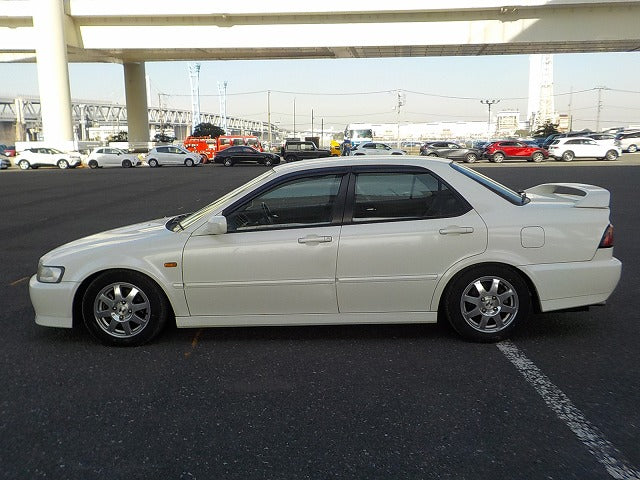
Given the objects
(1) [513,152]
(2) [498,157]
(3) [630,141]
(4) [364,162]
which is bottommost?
(2) [498,157]

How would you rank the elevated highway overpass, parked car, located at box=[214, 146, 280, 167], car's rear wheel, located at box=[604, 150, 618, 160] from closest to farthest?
the elevated highway overpass
car's rear wheel, located at box=[604, 150, 618, 160]
parked car, located at box=[214, 146, 280, 167]

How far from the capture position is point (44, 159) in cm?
3803

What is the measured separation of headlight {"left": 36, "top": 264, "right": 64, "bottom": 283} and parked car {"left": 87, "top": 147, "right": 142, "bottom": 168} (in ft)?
121

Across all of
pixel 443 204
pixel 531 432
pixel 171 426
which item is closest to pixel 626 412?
pixel 531 432

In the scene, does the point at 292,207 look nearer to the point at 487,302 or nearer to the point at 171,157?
the point at 487,302

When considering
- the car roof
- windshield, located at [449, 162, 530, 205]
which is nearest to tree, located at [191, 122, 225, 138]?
the car roof

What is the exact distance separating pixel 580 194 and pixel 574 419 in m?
2.26

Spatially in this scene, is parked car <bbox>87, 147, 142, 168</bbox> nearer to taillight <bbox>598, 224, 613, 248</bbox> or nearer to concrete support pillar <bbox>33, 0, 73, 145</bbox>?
concrete support pillar <bbox>33, 0, 73, 145</bbox>

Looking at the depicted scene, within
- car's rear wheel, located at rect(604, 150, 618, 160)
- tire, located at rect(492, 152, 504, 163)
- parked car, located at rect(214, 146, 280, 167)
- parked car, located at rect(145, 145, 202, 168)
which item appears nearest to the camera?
car's rear wheel, located at rect(604, 150, 618, 160)

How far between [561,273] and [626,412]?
1.28 meters

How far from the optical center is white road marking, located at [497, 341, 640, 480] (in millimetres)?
2768

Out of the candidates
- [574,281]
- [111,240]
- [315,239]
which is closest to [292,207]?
[315,239]

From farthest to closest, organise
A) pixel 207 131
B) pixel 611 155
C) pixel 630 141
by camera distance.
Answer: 1. pixel 207 131
2. pixel 630 141
3. pixel 611 155

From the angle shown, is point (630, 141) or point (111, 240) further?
point (630, 141)
